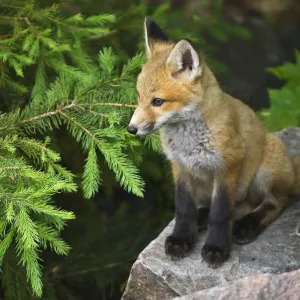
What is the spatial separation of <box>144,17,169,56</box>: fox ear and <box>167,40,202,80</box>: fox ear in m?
0.39

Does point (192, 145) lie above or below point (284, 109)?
above

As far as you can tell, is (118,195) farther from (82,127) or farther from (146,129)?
(146,129)

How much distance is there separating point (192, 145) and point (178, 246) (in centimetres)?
59

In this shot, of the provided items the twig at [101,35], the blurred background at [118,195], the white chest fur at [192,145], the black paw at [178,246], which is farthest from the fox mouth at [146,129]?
the twig at [101,35]

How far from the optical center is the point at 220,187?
3.96 meters

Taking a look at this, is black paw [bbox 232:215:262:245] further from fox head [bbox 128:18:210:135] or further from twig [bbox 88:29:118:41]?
twig [bbox 88:29:118:41]

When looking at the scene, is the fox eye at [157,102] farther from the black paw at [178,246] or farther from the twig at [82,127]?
the black paw at [178,246]

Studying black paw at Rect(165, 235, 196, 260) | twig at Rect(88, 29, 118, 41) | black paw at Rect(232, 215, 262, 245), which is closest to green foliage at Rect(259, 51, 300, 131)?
twig at Rect(88, 29, 118, 41)

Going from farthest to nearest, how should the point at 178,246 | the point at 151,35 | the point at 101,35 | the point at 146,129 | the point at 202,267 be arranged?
the point at 101,35 < the point at 151,35 < the point at 178,246 < the point at 202,267 < the point at 146,129

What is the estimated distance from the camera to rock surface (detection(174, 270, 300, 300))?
305 cm

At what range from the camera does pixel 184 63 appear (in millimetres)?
3826

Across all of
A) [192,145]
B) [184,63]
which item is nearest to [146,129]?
[192,145]

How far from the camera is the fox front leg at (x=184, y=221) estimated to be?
4.07 meters

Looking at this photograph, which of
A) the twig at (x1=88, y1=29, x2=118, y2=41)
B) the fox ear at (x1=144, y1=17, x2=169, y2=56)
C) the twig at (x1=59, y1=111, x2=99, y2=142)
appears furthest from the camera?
the twig at (x1=88, y1=29, x2=118, y2=41)
